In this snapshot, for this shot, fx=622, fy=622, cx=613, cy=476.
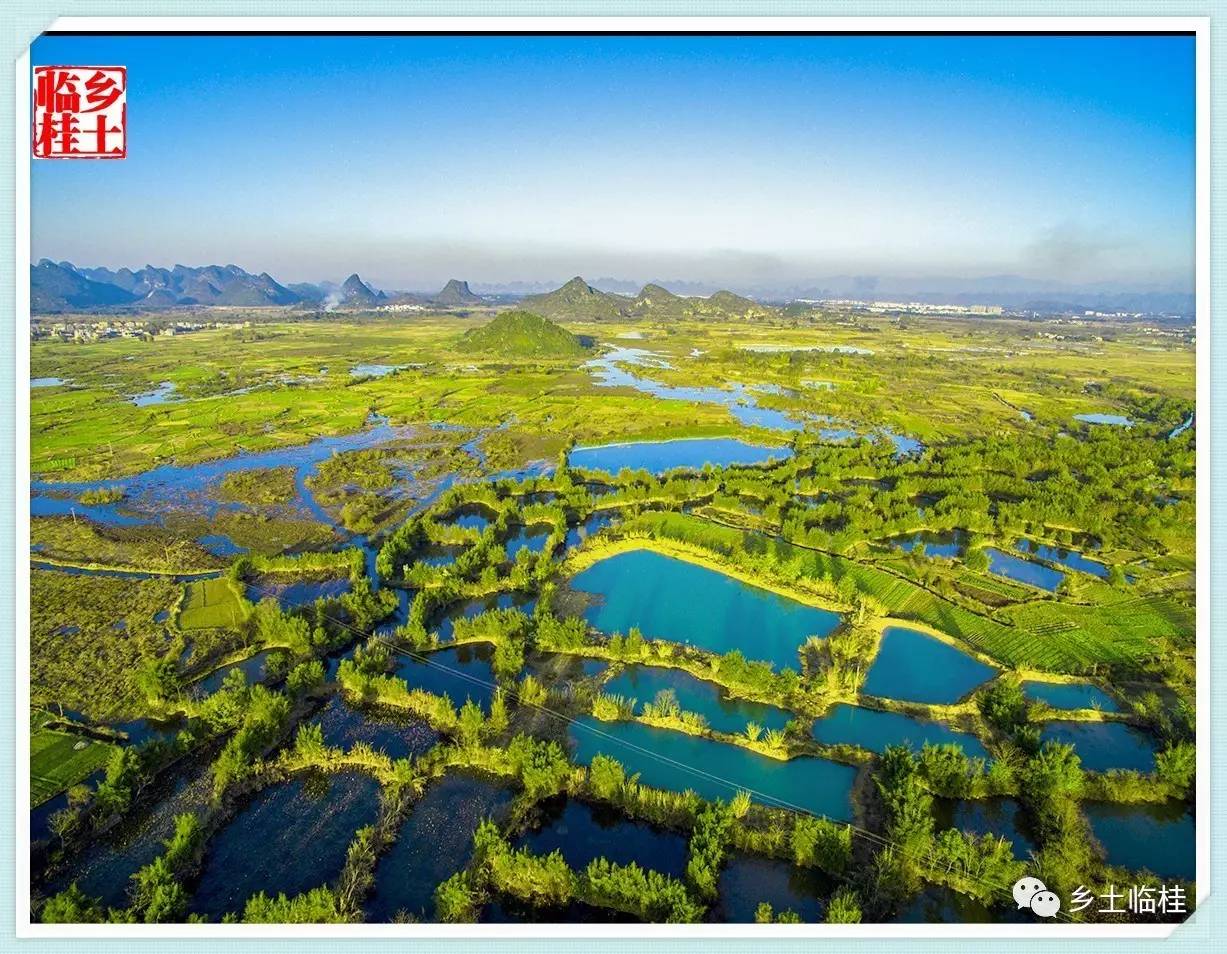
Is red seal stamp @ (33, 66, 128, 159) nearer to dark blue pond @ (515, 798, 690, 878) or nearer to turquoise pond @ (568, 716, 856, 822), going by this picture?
dark blue pond @ (515, 798, 690, 878)

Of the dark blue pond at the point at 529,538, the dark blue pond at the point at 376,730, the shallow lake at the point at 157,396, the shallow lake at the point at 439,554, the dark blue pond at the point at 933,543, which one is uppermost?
the shallow lake at the point at 157,396

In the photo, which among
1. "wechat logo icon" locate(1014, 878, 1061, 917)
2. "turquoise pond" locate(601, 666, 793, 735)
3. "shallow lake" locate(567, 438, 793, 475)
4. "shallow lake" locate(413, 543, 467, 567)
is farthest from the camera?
"shallow lake" locate(567, 438, 793, 475)

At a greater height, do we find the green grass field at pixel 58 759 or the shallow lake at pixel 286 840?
the green grass field at pixel 58 759

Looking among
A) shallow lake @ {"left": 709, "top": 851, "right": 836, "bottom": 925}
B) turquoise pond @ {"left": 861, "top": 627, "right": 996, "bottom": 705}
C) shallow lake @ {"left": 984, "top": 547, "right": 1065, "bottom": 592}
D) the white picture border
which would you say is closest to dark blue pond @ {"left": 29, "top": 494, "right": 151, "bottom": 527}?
the white picture border

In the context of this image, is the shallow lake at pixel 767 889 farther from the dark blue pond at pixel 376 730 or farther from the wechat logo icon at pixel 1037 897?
the dark blue pond at pixel 376 730

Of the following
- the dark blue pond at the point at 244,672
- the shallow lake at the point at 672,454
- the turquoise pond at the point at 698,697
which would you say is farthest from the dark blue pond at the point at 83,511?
the turquoise pond at the point at 698,697

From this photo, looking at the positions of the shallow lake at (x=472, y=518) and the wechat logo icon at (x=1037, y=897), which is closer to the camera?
the wechat logo icon at (x=1037, y=897)
